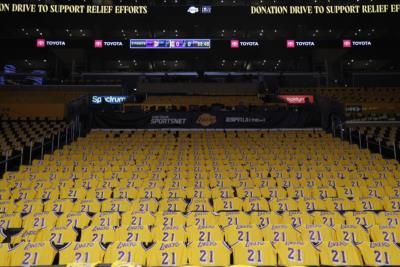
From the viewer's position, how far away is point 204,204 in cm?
696

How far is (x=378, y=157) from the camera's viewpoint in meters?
10.4

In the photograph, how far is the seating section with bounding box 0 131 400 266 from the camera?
14.9 feet

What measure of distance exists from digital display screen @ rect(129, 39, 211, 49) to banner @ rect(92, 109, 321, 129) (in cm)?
680

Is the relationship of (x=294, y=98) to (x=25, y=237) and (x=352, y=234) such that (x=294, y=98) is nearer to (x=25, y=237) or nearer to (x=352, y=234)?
(x=352, y=234)

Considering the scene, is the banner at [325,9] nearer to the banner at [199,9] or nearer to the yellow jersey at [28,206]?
the banner at [199,9]

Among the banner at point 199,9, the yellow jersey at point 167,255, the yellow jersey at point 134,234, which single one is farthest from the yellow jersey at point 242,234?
the banner at point 199,9

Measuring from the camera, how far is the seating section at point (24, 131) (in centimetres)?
1206

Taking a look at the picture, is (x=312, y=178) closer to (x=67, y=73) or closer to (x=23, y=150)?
(x=23, y=150)

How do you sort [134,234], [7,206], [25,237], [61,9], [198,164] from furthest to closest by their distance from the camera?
[61,9], [198,164], [7,206], [134,234], [25,237]

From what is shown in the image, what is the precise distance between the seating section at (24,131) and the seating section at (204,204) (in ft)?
5.36

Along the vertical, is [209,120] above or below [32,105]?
below

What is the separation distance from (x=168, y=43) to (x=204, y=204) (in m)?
15.1

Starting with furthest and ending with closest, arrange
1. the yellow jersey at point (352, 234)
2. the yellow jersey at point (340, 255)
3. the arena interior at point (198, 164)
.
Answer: the yellow jersey at point (352, 234) → the arena interior at point (198, 164) → the yellow jersey at point (340, 255)

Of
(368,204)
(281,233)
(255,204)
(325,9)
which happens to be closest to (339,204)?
(368,204)
